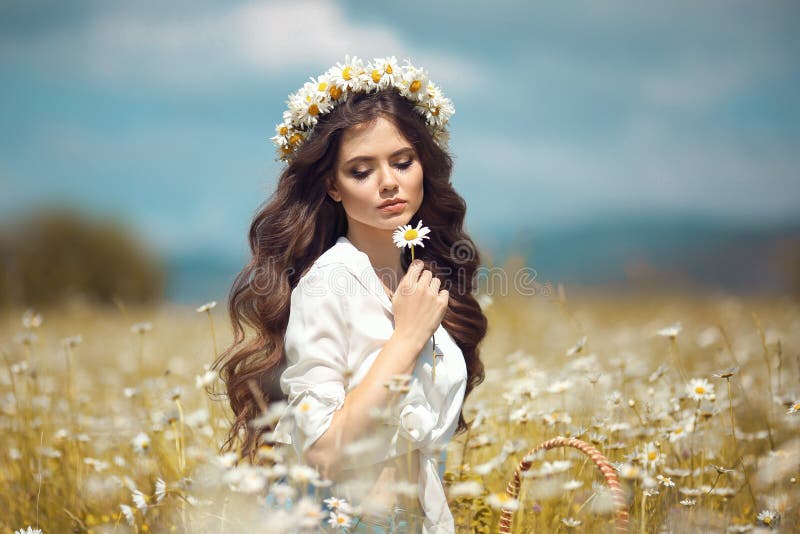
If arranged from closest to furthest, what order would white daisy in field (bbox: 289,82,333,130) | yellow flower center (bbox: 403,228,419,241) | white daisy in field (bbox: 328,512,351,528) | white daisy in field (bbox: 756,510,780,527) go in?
white daisy in field (bbox: 328,512,351,528) → white daisy in field (bbox: 756,510,780,527) → yellow flower center (bbox: 403,228,419,241) → white daisy in field (bbox: 289,82,333,130)

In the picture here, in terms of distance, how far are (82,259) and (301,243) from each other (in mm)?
22721

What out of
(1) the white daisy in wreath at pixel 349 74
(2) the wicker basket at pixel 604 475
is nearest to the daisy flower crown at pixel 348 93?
(1) the white daisy in wreath at pixel 349 74

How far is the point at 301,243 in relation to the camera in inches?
124

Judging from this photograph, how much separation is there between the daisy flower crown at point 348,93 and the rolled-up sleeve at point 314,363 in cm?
81

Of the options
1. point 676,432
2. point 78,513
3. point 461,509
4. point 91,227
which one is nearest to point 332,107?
point 461,509

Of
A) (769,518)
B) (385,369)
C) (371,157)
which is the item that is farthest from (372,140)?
(769,518)

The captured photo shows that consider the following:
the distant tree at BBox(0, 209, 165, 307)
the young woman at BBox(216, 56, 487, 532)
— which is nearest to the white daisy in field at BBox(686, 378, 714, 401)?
the young woman at BBox(216, 56, 487, 532)

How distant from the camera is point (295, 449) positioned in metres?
2.60

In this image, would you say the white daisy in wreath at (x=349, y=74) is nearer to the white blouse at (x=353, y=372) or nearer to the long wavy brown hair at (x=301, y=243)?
the long wavy brown hair at (x=301, y=243)

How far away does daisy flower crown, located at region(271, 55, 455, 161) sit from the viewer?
3.11 meters

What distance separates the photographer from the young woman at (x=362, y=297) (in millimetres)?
2494

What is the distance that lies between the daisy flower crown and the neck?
0.51 metres

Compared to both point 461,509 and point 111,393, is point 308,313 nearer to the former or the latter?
point 461,509

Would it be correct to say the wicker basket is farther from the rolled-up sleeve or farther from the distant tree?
the distant tree
